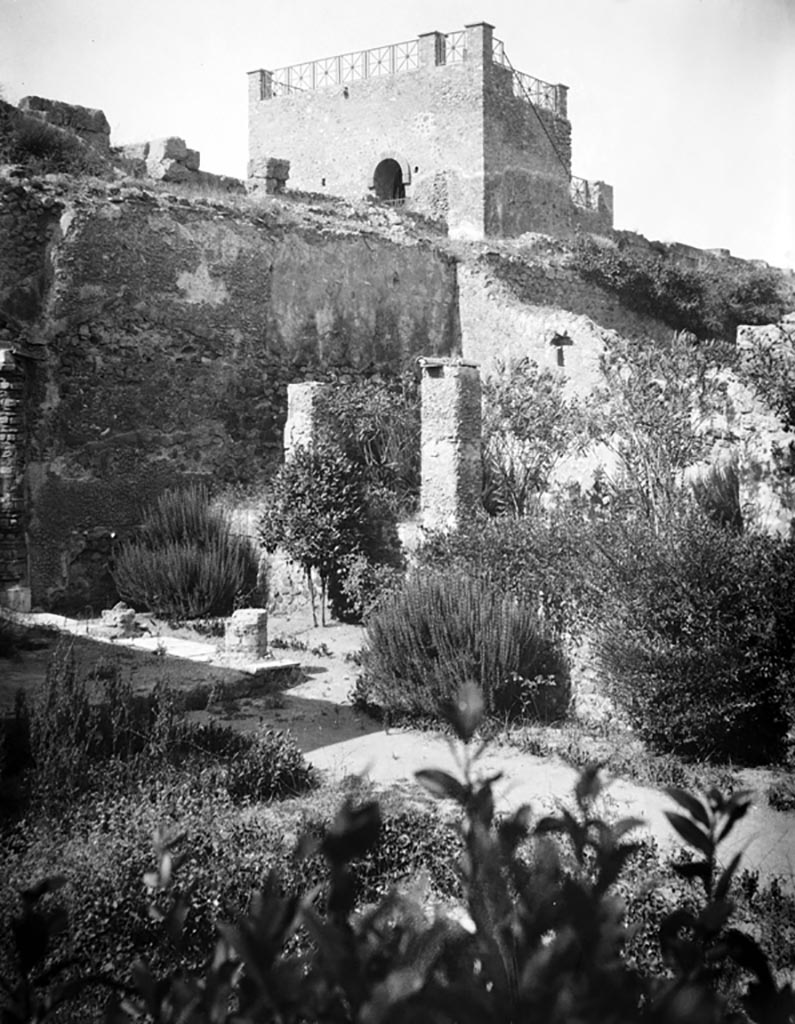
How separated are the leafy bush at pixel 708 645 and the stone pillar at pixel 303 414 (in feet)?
20.6

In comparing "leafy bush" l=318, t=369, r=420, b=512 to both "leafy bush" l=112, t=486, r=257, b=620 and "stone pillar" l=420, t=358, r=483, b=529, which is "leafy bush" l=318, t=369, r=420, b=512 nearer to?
"stone pillar" l=420, t=358, r=483, b=529

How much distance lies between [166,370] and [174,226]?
6.82 ft

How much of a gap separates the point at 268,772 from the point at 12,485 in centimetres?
769

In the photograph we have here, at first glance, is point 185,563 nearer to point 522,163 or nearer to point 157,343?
point 157,343

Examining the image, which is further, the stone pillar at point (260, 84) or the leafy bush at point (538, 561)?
the stone pillar at point (260, 84)

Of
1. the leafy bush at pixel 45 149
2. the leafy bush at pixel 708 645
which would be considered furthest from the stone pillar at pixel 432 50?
the leafy bush at pixel 708 645

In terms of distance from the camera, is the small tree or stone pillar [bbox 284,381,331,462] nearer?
the small tree

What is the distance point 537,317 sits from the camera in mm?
16438

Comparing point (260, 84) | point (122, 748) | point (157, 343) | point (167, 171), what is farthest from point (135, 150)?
point (122, 748)

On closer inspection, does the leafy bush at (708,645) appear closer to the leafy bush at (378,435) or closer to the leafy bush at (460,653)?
the leafy bush at (460,653)

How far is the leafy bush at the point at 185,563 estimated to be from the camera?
12.3 m

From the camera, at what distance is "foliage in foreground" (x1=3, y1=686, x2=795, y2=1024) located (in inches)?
49.3

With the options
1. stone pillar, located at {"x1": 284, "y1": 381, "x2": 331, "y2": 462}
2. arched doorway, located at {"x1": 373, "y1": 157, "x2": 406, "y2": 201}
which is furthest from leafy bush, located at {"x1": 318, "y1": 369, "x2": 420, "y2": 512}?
arched doorway, located at {"x1": 373, "y1": 157, "x2": 406, "y2": 201}

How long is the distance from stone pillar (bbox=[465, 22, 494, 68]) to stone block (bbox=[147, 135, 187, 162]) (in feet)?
35.6
